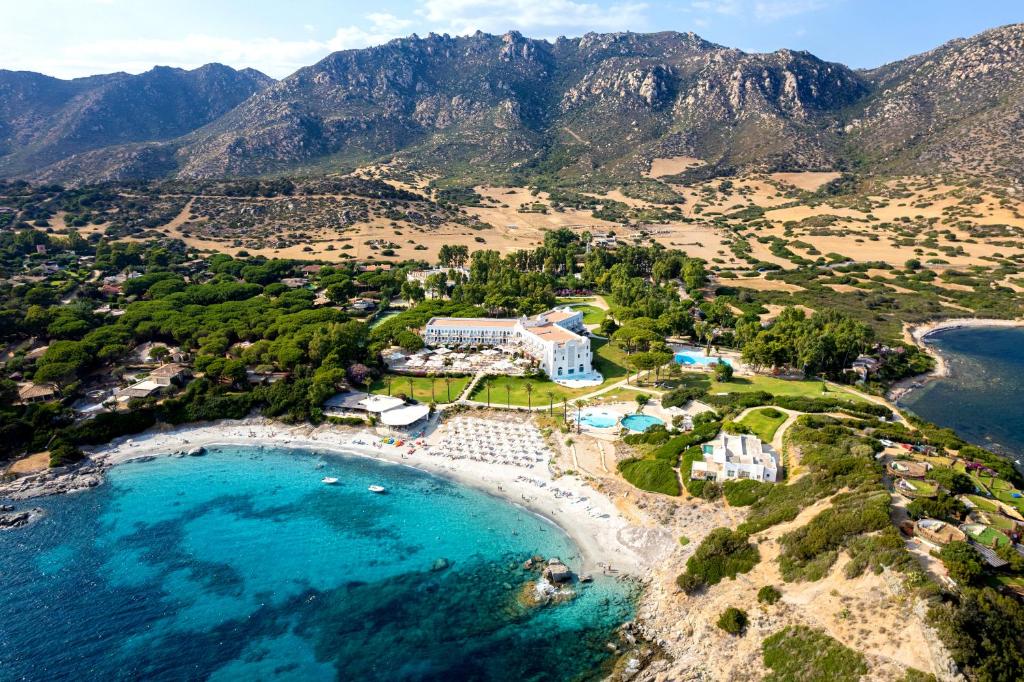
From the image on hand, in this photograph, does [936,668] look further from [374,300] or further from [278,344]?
[374,300]

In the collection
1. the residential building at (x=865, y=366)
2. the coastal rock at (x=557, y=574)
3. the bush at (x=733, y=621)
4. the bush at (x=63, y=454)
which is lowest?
the coastal rock at (x=557, y=574)

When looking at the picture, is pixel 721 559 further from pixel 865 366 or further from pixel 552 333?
pixel 865 366

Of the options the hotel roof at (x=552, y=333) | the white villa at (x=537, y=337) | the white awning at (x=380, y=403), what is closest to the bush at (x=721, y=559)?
the white villa at (x=537, y=337)

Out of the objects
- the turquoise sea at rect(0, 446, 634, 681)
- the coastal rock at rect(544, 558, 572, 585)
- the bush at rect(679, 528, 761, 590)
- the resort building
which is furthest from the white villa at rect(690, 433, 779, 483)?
the resort building

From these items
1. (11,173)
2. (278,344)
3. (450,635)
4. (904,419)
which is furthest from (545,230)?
(11,173)

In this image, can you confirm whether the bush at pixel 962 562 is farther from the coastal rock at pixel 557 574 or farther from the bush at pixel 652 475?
the coastal rock at pixel 557 574

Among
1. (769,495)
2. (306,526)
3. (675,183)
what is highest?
(675,183)
